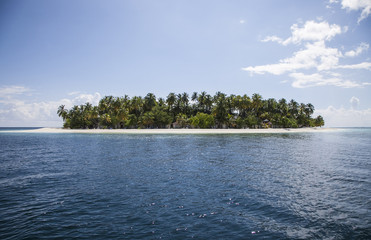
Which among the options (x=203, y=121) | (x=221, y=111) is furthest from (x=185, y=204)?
(x=221, y=111)

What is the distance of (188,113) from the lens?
5418 inches

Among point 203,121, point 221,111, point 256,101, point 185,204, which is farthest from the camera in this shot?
point 256,101

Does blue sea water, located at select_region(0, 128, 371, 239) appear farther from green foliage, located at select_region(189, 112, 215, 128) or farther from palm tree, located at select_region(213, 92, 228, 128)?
palm tree, located at select_region(213, 92, 228, 128)

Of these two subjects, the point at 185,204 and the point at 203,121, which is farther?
the point at 203,121

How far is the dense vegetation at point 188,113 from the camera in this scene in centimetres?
12062

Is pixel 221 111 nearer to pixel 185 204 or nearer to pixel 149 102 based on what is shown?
pixel 149 102

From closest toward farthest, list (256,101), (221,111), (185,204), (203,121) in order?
(185,204)
(203,121)
(221,111)
(256,101)

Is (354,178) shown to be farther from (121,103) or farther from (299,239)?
(121,103)

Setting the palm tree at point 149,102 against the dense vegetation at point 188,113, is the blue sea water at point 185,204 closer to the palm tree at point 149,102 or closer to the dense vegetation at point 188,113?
the dense vegetation at point 188,113

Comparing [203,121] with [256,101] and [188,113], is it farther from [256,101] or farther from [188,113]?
[256,101]

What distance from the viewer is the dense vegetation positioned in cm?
12062

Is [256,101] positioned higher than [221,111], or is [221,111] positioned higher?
[256,101]

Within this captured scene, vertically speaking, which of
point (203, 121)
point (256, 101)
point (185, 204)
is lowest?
point (185, 204)

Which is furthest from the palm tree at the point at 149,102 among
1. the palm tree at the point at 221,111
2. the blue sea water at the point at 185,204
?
the blue sea water at the point at 185,204
